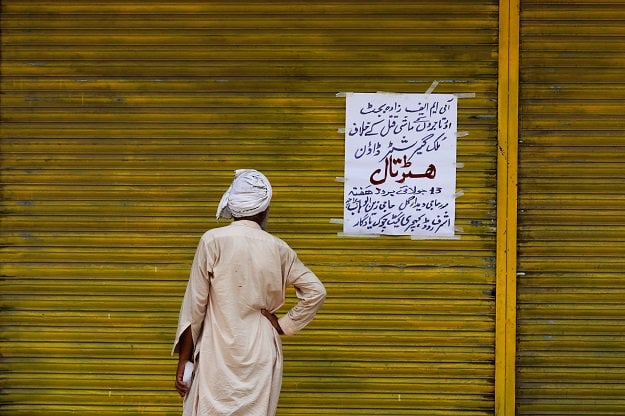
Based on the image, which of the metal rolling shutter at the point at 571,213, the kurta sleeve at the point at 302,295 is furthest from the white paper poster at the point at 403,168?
the kurta sleeve at the point at 302,295

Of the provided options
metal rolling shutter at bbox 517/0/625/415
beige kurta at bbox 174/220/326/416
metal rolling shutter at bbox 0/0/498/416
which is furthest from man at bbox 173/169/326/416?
metal rolling shutter at bbox 517/0/625/415

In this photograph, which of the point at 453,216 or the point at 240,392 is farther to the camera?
the point at 453,216

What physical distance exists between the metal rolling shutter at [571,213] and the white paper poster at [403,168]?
0.44m

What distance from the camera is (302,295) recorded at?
4211 mm

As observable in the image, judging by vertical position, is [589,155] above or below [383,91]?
below

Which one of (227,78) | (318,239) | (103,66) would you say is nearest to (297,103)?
(227,78)

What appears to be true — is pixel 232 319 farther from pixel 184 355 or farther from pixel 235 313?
pixel 184 355

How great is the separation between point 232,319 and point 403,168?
1.76 meters

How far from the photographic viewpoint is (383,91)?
5371 mm

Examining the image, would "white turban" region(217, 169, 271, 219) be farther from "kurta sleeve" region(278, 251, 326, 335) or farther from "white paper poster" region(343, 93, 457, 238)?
"white paper poster" region(343, 93, 457, 238)

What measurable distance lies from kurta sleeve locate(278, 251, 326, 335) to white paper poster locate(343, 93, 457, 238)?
47.2 inches

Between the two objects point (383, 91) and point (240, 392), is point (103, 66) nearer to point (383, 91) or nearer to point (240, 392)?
point (383, 91)

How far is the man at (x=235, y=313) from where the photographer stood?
13.2 feet

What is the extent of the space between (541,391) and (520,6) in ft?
7.27
